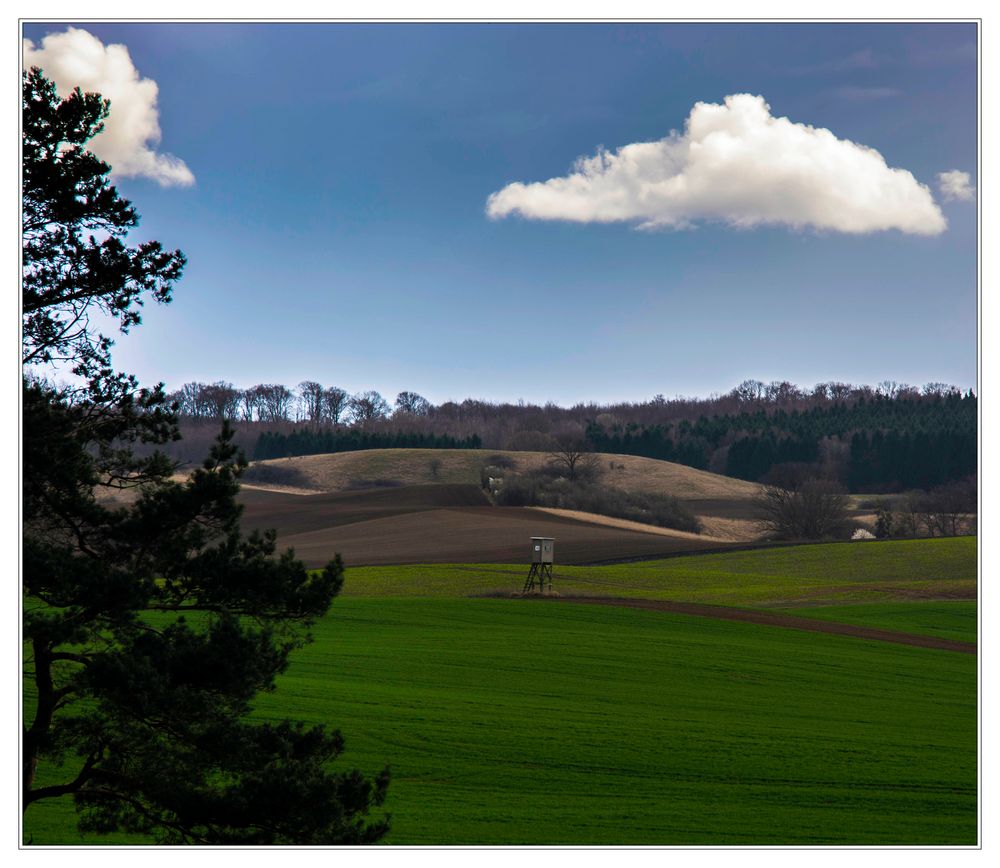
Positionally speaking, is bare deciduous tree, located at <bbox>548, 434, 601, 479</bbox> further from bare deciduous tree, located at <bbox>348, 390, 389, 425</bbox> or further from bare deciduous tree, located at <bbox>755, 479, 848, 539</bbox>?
bare deciduous tree, located at <bbox>348, 390, 389, 425</bbox>

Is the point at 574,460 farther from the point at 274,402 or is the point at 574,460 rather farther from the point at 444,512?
the point at 274,402

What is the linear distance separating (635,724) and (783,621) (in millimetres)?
14260

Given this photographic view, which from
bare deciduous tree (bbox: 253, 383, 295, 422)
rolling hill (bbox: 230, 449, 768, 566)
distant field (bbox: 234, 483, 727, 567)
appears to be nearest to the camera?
distant field (bbox: 234, 483, 727, 567)

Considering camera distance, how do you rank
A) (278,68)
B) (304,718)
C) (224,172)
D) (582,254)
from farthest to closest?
(582,254) → (304,718) → (224,172) → (278,68)

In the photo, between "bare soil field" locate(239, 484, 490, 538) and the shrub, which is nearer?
"bare soil field" locate(239, 484, 490, 538)

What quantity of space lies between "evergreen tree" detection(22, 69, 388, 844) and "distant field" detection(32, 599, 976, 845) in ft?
7.91

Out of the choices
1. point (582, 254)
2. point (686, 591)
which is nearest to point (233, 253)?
point (582, 254)

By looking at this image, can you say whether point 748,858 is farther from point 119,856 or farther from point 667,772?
point 667,772

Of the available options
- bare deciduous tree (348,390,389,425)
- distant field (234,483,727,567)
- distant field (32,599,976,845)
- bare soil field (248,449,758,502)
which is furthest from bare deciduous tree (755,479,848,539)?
bare deciduous tree (348,390,389,425)

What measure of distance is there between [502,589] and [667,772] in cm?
2242

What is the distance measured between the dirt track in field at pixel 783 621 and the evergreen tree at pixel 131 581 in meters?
22.4

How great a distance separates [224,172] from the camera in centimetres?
1222

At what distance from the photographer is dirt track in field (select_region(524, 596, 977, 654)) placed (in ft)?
86.6

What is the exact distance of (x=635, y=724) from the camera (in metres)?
16.2
